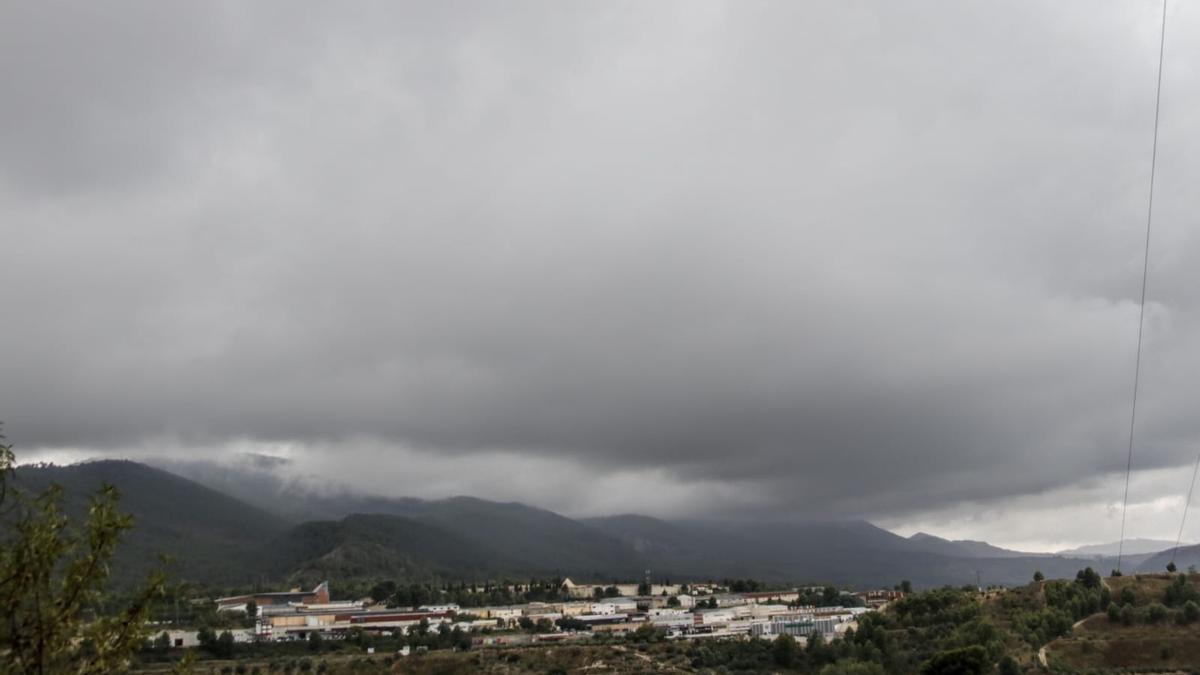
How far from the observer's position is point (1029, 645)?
9662 cm

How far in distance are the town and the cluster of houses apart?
0.49 feet

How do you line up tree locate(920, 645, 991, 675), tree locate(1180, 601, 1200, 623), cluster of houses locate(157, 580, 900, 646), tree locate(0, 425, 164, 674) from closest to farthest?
1. tree locate(0, 425, 164, 674)
2. tree locate(920, 645, 991, 675)
3. tree locate(1180, 601, 1200, 623)
4. cluster of houses locate(157, 580, 900, 646)

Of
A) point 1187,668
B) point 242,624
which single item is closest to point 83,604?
point 1187,668

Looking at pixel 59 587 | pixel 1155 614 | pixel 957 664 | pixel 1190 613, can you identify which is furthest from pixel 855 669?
pixel 59 587

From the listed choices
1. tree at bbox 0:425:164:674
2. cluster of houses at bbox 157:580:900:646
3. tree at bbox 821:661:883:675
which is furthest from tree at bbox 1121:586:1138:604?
tree at bbox 0:425:164:674

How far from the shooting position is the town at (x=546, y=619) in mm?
135500

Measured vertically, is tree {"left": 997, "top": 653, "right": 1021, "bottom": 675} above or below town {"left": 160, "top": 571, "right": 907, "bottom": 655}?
above

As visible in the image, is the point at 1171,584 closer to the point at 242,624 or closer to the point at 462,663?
the point at 462,663

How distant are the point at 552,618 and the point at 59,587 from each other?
516ft

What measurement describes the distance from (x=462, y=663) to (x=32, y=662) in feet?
334

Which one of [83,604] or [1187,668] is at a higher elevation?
[83,604]

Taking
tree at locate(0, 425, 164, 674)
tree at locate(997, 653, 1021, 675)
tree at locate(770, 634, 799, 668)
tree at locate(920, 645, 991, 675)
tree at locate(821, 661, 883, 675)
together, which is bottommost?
tree at locate(770, 634, 799, 668)

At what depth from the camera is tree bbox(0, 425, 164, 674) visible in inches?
458

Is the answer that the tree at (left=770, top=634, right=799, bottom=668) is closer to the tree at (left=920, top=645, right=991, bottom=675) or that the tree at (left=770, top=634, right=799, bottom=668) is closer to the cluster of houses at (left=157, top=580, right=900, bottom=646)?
the cluster of houses at (left=157, top=580, right=900, bottom=646)
